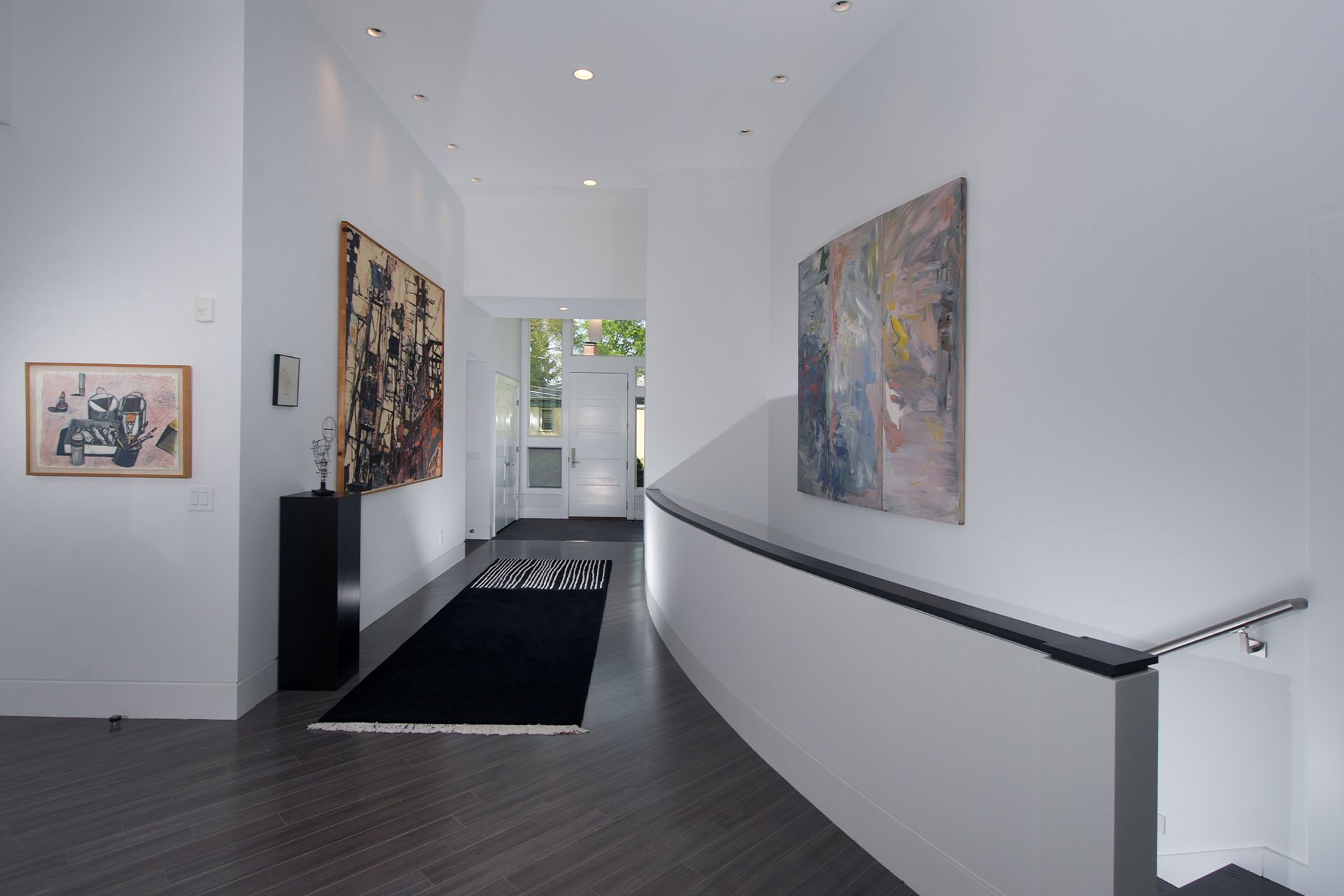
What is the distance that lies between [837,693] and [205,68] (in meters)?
4.06

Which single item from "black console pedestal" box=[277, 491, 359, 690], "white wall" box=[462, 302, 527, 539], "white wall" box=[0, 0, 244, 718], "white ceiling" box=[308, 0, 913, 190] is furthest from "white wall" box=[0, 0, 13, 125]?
"white wall" box=[462, 302, 527, 539]

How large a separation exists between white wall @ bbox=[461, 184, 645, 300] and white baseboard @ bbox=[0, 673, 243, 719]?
15.6ft

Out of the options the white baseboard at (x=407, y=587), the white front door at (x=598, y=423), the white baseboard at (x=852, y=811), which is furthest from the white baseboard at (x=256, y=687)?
the white front door at (x=598, y=423)

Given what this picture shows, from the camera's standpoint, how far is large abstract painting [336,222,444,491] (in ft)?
14.0

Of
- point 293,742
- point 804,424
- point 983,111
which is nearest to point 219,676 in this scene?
point 293,742

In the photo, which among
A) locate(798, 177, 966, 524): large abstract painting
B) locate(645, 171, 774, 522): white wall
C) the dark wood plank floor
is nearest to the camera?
the dark wood plank floor

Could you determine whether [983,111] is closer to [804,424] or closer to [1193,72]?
[1193,72]

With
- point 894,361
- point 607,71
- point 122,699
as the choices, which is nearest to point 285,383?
point 122,699

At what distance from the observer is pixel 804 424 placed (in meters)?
4.78

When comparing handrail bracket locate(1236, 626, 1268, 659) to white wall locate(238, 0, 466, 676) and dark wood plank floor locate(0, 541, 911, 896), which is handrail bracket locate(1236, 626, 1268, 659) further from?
white wall locate(238, 0, 466, 676)

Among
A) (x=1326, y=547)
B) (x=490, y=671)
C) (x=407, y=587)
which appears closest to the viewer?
(x=1326, y=547)

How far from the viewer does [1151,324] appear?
2.17 metres

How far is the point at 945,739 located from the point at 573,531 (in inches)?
317

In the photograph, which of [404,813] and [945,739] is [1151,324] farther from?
[404,813]
